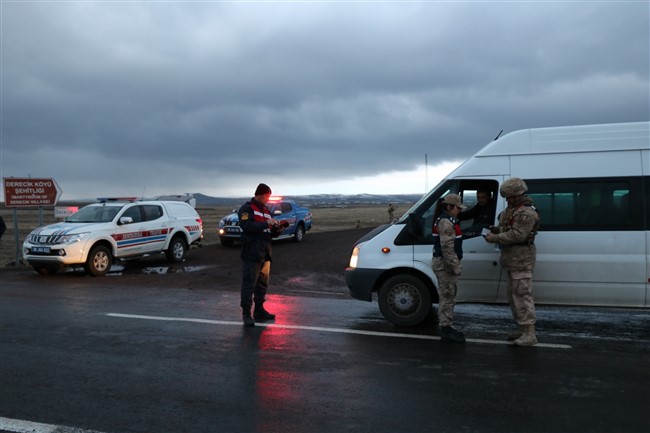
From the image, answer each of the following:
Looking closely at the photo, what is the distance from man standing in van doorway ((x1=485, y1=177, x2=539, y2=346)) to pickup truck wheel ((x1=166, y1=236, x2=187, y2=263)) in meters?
11.4

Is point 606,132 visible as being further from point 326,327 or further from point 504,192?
point 326,327

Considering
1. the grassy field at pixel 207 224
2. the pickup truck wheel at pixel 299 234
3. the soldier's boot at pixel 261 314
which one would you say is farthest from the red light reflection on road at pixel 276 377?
the pickup truck wheel at pixel 299 234

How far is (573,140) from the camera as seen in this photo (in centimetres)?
652

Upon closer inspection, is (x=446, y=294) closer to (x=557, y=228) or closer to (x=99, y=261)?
(x=557, y=228)

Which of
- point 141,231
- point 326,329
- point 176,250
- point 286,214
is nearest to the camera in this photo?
point 326,329

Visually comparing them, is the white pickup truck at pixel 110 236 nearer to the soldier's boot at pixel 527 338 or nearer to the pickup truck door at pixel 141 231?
the pickup truck door at pixel 141 231

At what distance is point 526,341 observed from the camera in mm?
5930

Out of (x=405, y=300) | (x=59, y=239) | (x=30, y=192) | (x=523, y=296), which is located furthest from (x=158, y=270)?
(x=523, y=296)

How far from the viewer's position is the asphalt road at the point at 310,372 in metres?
3.97

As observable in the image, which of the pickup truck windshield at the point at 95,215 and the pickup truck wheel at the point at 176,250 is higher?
the pickup truck windshield at the point at 95,215

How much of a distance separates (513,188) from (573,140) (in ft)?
4.78

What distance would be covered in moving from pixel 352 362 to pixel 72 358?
310cm

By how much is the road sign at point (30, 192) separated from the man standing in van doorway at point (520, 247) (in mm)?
14018

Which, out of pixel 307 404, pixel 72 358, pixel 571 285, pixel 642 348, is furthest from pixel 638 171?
pixel 72 358
